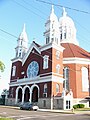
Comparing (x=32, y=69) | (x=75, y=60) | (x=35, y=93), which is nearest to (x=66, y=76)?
(x=75, y=60)

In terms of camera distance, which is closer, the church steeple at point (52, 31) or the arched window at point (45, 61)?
the arched window at point (45, 61)

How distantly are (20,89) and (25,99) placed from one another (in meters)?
3.42

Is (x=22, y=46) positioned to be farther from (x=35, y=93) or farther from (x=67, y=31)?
(x=67, y=31)

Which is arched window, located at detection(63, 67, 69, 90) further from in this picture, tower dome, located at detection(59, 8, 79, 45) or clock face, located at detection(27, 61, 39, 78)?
tower dome, located at detection(59, 8, 79, 45)

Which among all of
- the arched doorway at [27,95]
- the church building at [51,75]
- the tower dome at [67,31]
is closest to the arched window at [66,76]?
the church building at [51,75]

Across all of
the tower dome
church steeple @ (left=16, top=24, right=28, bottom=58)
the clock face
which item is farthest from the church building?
the tower dome

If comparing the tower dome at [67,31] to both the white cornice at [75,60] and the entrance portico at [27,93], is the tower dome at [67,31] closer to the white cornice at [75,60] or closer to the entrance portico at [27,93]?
the white cornice at [75,60]

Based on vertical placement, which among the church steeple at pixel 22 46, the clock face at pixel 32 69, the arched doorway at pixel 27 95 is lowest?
the arched doorway at pixel 27 95

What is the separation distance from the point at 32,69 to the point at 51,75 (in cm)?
901

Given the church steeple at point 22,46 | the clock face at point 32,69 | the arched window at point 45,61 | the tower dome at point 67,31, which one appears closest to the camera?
the arched window at point 45,61

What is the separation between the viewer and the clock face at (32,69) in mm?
45125

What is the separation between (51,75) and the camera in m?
38.6

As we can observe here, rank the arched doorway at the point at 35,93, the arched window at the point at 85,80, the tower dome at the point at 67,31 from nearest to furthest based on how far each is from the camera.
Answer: the arched window at the point at 85,80 < the arched doorway at the point at 35,93 < the tower dome at the point at 67,31

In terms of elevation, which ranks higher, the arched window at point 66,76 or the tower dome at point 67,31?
the tower dome at point 67,31
